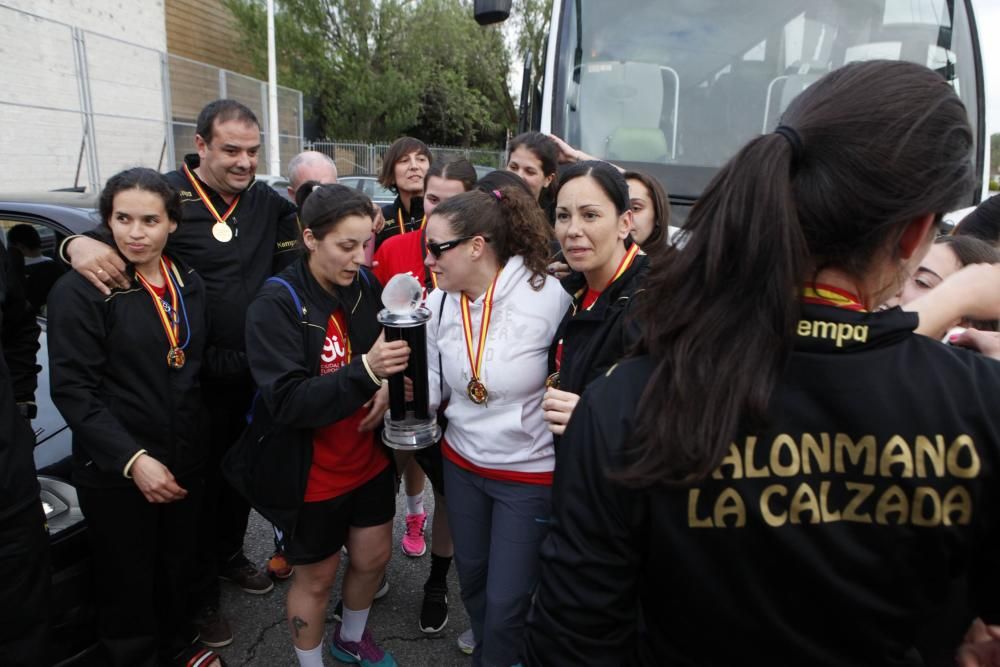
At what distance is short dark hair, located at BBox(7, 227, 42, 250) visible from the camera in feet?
10.9

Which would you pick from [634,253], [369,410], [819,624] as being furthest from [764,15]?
[819,624]

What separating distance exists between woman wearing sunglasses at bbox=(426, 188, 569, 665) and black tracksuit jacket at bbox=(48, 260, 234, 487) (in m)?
1.04

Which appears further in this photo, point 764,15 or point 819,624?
point 764,15

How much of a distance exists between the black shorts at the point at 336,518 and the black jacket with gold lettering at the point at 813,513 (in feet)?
5.03

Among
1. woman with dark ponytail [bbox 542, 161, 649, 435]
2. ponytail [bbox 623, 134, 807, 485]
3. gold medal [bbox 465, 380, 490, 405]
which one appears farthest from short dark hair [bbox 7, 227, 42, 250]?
ponytail [bbox 623, 134, 807, 485]

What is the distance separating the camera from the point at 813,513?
98cm

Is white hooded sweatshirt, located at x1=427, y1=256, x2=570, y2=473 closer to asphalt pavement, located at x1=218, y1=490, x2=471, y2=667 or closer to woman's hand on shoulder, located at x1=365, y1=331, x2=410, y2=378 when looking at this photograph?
woman's hand on shoulder, located at x1=365, y1=331, x2=410, y2=378

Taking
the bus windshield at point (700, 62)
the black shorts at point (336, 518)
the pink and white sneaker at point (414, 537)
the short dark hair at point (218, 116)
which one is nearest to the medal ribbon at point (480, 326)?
the black shorts at point (336, 518)

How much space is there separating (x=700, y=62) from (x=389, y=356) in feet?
10.6

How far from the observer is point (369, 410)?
2.53 meters

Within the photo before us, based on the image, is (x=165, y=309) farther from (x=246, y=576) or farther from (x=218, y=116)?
(x=246, y=576)

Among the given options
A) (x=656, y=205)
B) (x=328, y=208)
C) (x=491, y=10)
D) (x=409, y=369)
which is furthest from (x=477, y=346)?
(x=491, y=10)

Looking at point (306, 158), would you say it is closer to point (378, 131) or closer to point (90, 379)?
point (90, 379)

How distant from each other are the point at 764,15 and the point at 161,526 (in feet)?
14.4
